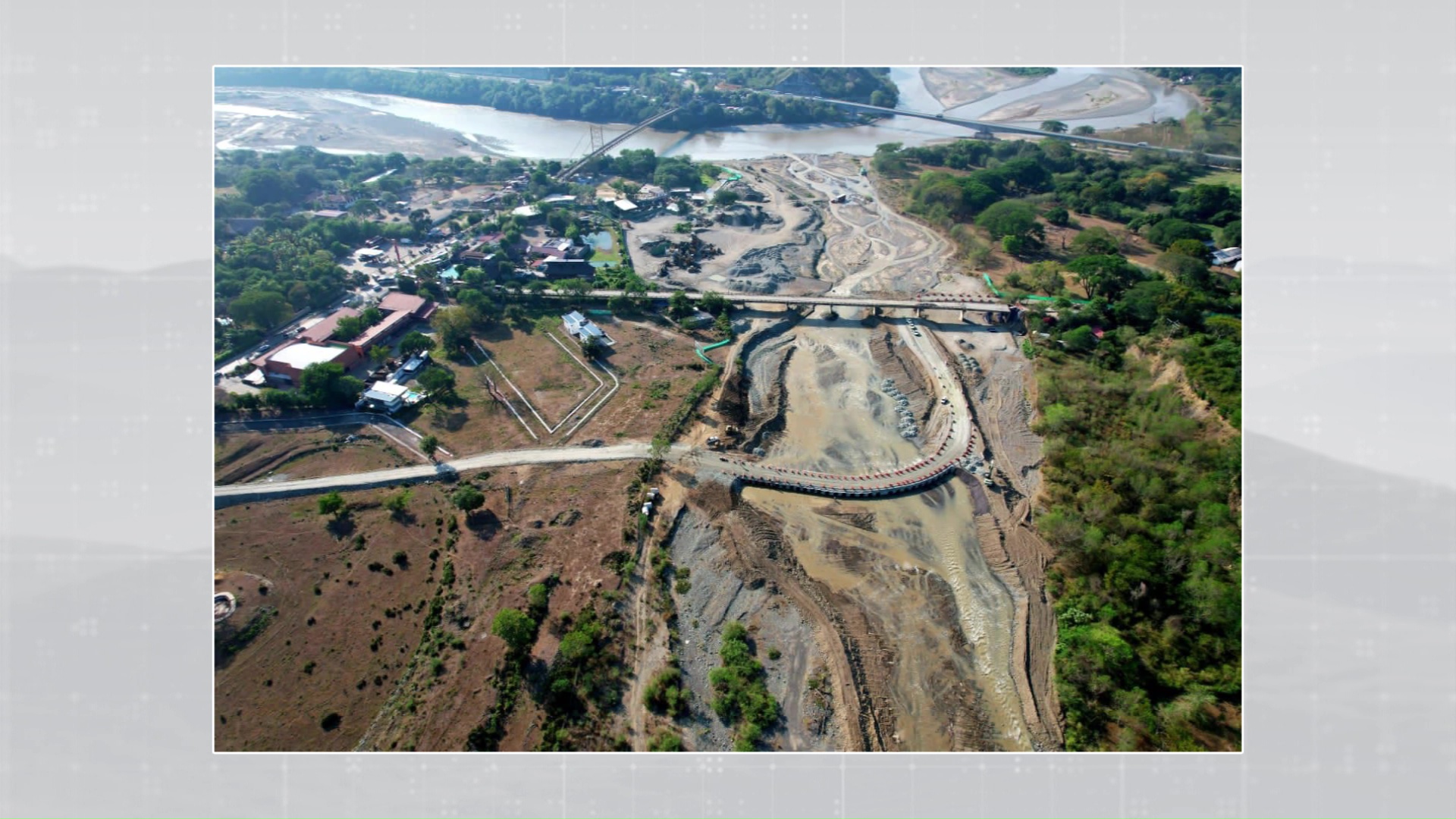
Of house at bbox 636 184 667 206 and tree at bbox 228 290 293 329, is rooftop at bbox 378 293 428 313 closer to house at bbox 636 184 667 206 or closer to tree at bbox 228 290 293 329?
tree at bbox 228 290 293 329

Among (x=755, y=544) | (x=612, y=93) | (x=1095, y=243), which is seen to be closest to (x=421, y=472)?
(x=755, y=544)

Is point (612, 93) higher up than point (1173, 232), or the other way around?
point (612, 93)

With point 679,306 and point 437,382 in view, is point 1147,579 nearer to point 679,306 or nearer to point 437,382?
point 679,306

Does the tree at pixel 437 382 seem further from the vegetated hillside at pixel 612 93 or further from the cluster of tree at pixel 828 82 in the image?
the cluster of tree at pixel 828 82

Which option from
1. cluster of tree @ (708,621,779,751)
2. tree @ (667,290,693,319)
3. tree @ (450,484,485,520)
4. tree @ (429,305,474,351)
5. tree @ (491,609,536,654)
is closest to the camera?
cluster of tree @ (708,621,779,751)

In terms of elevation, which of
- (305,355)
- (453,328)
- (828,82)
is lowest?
(305,355)

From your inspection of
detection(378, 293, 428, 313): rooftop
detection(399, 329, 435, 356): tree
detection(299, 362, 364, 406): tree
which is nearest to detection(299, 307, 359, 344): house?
detection(378, 293, 428, 313): rooftop

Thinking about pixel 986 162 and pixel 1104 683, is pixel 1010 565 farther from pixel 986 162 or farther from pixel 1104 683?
pixel 986 162
